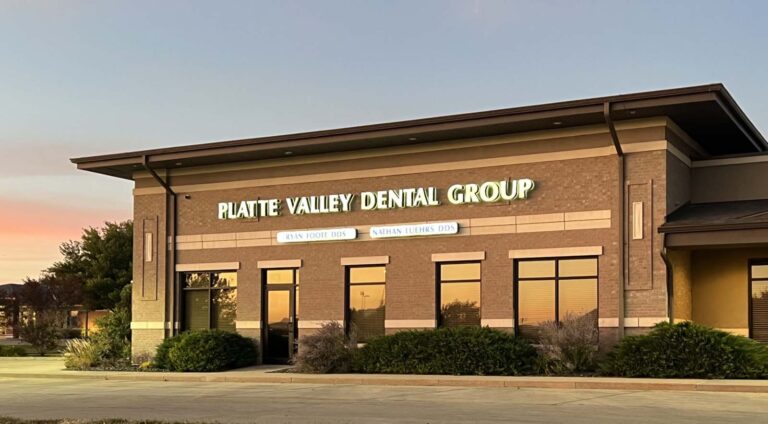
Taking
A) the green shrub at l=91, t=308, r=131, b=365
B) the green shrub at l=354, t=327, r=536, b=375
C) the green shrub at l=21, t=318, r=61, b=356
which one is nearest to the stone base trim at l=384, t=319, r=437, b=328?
the green shrub at l=354, t=327, r=536, b=375

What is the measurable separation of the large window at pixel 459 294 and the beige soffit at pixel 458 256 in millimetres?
240

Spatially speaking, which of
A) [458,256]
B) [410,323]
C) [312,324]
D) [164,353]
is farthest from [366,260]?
[164,353]

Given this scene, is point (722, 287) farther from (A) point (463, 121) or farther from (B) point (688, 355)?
(A) point (463, 121)

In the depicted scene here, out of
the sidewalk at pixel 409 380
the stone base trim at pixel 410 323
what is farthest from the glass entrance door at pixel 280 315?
the stone base trim at pixel 410 323

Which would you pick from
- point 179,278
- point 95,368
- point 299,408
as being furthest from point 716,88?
point 95,368

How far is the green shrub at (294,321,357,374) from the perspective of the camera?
22859mm

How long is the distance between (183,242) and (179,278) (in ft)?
3.72

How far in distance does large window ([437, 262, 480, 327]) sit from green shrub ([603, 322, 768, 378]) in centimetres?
443

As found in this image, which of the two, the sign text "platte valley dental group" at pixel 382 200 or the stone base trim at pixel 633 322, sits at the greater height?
the sign text "platte valley dental group" at pixel 382 200

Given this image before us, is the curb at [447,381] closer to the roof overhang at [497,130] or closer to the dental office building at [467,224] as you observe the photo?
the dental office building at [467,224]

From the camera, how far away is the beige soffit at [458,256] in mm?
23234

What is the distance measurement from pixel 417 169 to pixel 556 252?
14.7ft

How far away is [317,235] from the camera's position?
25.5 metres

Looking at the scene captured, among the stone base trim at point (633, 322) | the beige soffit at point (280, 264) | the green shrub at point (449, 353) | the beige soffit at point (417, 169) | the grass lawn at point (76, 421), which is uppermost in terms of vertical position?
the beige soffit at point (417, 169)
